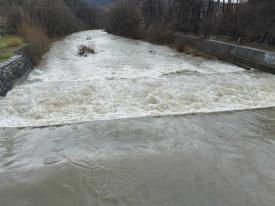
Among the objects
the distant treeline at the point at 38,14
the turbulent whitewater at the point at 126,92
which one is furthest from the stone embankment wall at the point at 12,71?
the distant treeline at the point at 38,14

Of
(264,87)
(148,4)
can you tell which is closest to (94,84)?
(264,87)

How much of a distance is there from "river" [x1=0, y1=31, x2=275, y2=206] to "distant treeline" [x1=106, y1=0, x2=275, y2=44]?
6.72 m

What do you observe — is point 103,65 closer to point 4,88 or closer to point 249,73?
point 4,88

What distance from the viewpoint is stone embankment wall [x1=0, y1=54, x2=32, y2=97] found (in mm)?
8469

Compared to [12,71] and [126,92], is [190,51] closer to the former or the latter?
[126,92]

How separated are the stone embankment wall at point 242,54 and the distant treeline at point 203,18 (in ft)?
6.84

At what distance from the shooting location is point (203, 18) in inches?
985

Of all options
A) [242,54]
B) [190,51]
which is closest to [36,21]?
[190,51]

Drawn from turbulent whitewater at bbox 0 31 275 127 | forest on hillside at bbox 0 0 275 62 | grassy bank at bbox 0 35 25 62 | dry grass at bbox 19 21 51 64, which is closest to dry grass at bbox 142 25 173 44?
forest on hillside at bbox 0 0 275 62

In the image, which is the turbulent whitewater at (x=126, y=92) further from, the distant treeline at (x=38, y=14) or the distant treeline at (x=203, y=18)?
the distant treeline at (x=38, y=14)

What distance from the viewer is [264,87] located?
9523 millimetres

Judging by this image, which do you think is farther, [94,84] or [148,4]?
[148,4]

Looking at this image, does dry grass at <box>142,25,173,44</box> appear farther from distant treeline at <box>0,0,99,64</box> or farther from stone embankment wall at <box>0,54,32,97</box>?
stone embankment wall at <box>0,54,32,97</box>

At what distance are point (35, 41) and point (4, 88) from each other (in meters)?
7.35
